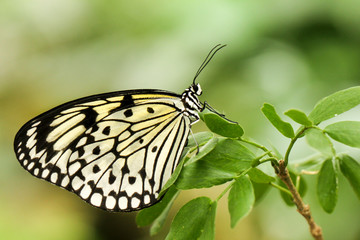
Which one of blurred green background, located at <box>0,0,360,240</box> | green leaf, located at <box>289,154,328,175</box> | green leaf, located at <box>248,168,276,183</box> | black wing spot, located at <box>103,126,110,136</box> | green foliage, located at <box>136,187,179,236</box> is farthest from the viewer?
blurred green background, located at <box>0,0,360,240</box>

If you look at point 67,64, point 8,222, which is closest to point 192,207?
point 8,222

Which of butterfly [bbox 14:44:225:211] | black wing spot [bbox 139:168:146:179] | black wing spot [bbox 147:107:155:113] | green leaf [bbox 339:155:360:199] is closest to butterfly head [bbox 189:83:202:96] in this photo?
butterfly [bbox 14:44:225:211]

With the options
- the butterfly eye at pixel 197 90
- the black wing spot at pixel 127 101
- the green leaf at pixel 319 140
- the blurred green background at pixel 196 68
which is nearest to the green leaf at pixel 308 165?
the green leaf at pixel 319 140

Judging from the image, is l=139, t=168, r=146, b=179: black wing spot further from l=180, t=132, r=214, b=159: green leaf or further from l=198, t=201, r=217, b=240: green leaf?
l=198, t=201, r=217, b=240: green leaf

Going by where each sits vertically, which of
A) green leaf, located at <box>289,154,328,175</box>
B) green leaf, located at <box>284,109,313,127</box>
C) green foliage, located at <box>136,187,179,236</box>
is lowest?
green leaf, located at <box>289,154,328,175</box>

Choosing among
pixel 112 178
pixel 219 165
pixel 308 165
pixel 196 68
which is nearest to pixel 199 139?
pixel 219 165

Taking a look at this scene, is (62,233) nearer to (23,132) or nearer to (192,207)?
(23,132)
